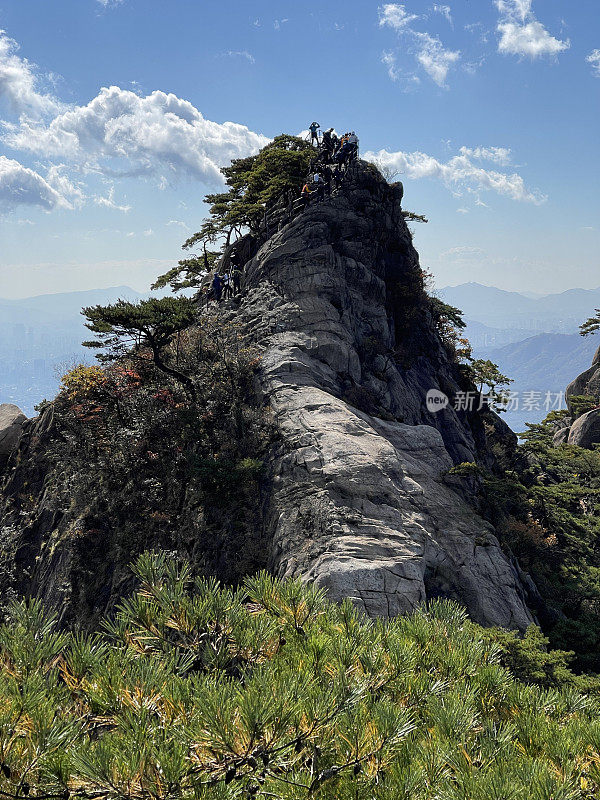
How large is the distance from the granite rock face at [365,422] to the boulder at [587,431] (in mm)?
16670

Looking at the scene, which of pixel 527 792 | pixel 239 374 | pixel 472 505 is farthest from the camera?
pixel 239 374

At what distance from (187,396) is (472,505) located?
10.5 m

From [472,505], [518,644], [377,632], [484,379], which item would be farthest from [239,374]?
[484,379]

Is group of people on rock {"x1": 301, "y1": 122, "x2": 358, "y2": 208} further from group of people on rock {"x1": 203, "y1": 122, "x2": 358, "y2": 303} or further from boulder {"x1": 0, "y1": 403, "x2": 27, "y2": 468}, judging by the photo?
boulder {"x1": 0, "y1": 403, "x2": 27, "y2": 468}

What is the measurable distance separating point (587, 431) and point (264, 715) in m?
43.7

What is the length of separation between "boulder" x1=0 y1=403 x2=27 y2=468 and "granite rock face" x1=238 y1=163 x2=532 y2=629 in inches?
421

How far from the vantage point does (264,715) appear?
2.67 metres

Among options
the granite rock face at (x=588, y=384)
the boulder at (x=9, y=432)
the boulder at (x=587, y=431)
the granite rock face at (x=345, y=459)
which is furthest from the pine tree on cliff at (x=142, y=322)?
the granite rock face at (x=588, y=384)

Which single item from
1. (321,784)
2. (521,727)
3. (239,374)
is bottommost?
(321,784)

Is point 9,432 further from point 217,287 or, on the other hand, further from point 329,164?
point 329,164

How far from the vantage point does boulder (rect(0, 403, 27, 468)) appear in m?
19.5

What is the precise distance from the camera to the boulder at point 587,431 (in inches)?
1528

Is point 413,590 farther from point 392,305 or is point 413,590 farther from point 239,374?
point 392,305

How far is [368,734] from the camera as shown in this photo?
3.04 meters
